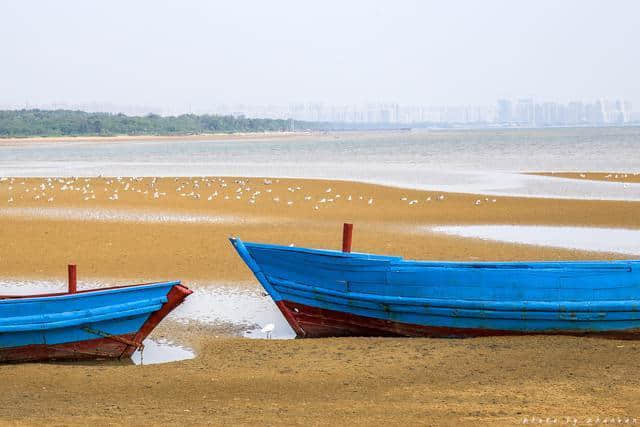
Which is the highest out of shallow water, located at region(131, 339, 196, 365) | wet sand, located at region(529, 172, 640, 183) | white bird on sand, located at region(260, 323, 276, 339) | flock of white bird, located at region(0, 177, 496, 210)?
wet sand, located at region(529, 172, 640, 183)

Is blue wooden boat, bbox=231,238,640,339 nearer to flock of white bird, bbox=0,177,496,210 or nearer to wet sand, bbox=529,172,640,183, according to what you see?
flock of white bird, bbox=0,177,496,210

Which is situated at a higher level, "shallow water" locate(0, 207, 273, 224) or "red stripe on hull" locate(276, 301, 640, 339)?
"shallow water" locate(0, 207, 273, 224)

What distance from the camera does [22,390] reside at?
8727 millimetres

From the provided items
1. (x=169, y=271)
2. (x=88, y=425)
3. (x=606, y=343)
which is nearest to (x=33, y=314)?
(x=88, y=425)

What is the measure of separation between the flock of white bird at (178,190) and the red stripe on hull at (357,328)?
12978 mm

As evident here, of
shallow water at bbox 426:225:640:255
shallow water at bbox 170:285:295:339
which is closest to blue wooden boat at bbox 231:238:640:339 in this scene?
shallow water at bbox 170:285:295:339

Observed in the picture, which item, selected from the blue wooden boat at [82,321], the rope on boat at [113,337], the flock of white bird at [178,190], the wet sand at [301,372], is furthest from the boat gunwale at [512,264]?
the flock of white bird at [178,190]

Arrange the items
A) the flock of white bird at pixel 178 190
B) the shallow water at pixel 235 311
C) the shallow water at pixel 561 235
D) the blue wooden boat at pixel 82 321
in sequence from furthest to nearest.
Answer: the flock of white bird at pixel 178 190
the shallow water at pixel 561 235
the shallow water at pixel 235 311
the blue wooden boat at pixel 82 321

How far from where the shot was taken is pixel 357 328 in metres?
11.0

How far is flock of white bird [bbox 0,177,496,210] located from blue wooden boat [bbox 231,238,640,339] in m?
13.2

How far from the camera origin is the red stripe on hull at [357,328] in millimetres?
10484

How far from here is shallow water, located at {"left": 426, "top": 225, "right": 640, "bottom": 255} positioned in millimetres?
17875

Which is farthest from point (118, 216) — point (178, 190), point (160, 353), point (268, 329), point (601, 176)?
point (601, 176)

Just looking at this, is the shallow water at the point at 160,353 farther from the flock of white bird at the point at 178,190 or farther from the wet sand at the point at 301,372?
the flock of white bird at the point at 178,190
